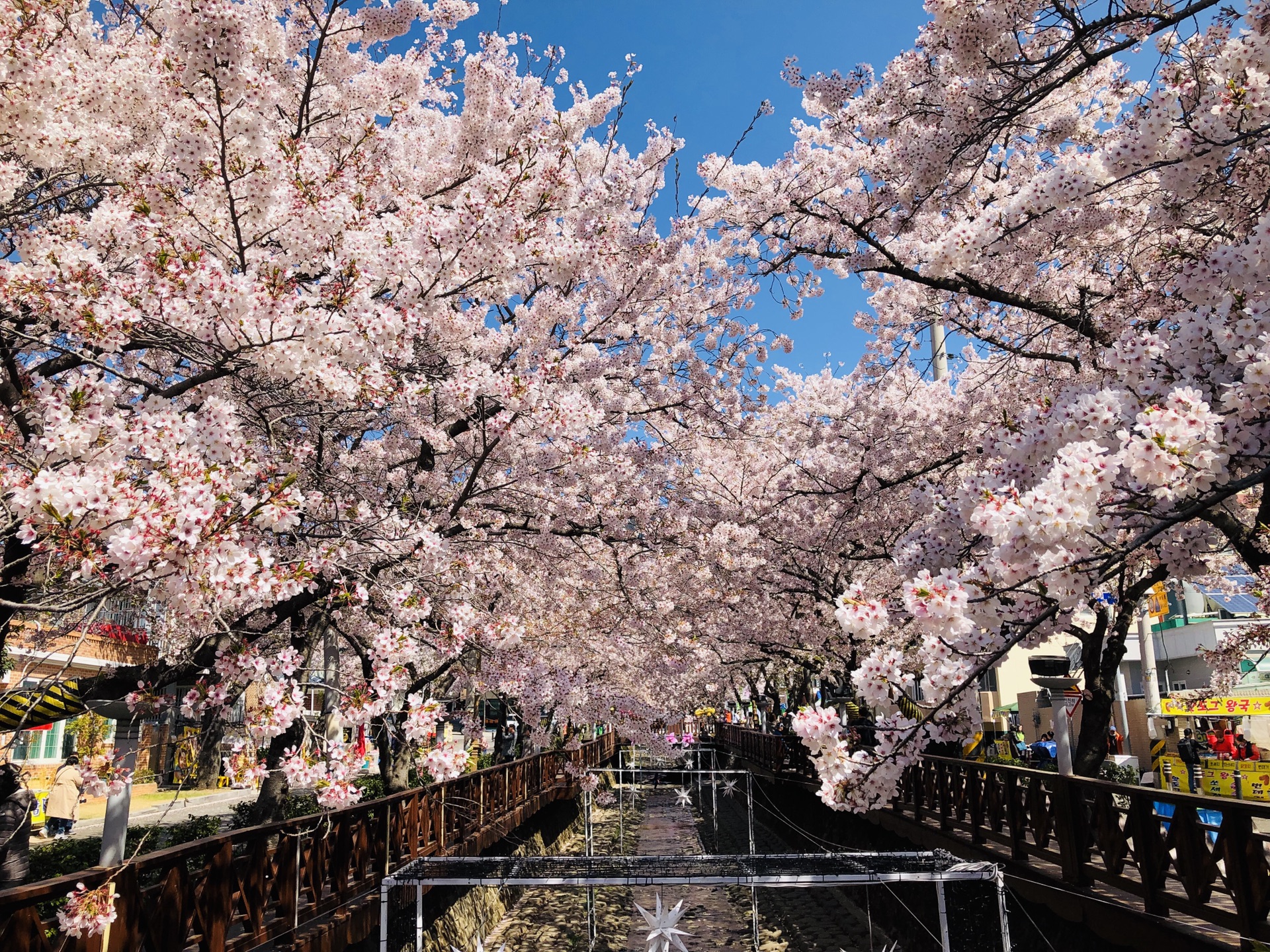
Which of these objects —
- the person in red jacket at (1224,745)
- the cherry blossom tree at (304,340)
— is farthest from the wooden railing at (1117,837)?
the person in red jacket at (1224,745)

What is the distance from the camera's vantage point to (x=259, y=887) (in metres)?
6.44

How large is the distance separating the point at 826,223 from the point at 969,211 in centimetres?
232

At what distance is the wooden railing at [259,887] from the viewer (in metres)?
4.60

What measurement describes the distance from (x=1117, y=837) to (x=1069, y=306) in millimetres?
4678

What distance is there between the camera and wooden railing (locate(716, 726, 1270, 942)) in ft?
17.8

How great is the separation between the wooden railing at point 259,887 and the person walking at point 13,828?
0.49 meters

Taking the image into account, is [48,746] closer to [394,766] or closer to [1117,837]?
[394,766]

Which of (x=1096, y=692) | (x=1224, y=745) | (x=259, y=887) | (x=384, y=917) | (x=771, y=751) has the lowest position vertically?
(x=771, y=751)

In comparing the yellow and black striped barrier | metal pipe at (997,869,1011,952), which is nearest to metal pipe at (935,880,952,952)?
A: metal pipe at (997,869,1011,952)

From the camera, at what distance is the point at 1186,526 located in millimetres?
5070

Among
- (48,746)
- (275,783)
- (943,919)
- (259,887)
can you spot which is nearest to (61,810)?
(48,746)

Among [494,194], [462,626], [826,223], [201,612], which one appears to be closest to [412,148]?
[494,194]

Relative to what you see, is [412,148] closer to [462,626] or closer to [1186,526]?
[462,626]

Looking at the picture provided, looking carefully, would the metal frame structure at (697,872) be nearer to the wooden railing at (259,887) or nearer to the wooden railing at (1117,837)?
the wooden railing at (259,887)
